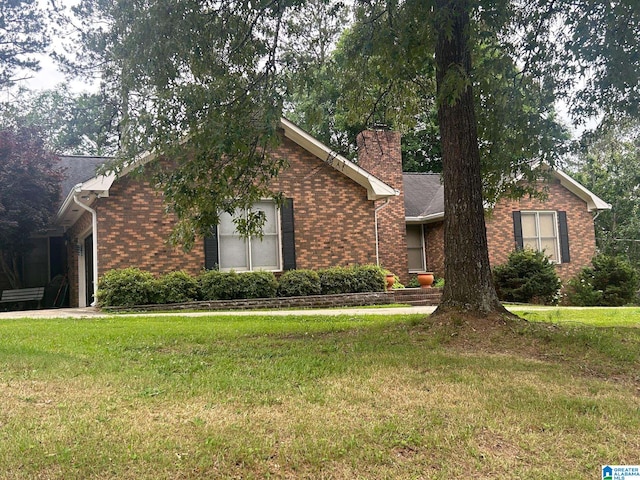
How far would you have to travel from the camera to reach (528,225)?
749 inches

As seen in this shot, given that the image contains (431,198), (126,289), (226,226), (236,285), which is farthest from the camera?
(431,198)

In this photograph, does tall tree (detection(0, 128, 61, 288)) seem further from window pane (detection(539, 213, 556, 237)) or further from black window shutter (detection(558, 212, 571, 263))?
black window shutter (detection(558, 212, 571, 263))

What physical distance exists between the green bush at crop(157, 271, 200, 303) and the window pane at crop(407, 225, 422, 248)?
881 centimetres

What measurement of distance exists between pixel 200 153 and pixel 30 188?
1081cm

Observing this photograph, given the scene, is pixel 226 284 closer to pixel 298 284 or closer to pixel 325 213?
pixel 298 284

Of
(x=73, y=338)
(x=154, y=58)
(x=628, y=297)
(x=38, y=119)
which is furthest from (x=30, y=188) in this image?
(x=38, y=119)

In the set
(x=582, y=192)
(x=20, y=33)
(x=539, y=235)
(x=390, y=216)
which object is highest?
(x=20, y=33)

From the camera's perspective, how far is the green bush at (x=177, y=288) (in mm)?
13320

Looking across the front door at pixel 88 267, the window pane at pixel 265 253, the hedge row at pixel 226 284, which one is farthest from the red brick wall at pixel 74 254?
the window pane at pixel 265 253

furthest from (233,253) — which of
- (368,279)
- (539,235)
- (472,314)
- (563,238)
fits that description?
(563,238)

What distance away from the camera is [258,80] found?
25.6 ft

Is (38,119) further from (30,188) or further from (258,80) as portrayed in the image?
(258,80)

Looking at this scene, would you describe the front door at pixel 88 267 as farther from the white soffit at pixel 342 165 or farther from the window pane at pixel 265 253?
the white soffit at pixel 342 165

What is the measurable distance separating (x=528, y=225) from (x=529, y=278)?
2.95 metres
